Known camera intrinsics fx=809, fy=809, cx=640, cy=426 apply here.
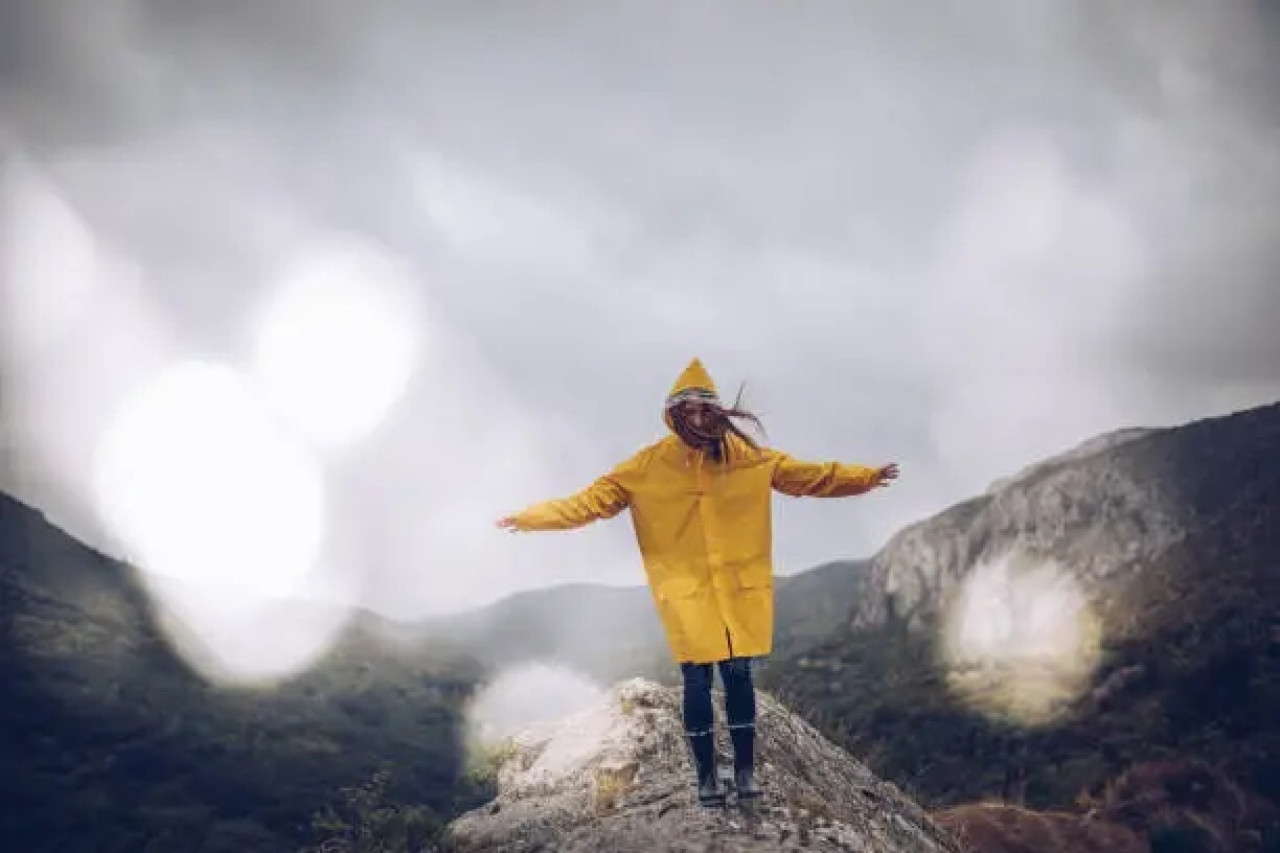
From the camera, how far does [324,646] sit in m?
152

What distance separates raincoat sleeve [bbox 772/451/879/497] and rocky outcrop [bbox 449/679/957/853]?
2.06 metres

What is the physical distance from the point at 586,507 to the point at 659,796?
2.02 m

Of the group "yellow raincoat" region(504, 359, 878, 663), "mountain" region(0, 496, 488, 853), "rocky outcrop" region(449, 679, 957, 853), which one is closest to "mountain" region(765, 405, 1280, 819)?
"rocky outcrop" region(449, 679, 957, 853)

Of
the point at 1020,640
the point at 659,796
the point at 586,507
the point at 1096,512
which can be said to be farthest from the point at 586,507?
the point at 1096,512

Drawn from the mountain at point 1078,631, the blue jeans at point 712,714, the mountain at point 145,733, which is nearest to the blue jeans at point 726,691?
the blue jeans at point 712,714

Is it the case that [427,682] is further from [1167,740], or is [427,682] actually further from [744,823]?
[744,823]

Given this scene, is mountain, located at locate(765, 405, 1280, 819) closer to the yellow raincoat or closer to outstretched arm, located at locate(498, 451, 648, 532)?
the yellow raincoat

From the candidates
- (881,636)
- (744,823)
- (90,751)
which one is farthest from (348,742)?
(744,823)

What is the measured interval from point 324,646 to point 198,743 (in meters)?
67.6

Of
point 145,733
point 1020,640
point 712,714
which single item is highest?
point 1020,640

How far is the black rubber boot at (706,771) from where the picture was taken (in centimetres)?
508

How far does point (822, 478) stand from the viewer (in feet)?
18.2

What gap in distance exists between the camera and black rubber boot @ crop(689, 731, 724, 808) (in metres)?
5.08

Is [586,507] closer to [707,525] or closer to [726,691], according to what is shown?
[707,525]
